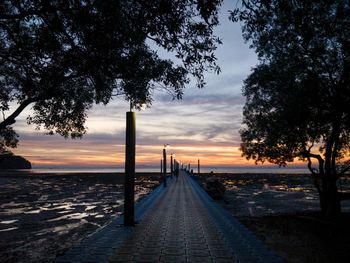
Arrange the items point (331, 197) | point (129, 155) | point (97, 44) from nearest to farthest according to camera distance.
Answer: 1. point (97, 44)
2. point (129, 155)
3. point (331, 197)

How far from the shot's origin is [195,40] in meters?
9.97

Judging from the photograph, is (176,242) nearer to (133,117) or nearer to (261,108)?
(133,117)

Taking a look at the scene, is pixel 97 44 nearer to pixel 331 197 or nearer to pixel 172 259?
pixel 172 259

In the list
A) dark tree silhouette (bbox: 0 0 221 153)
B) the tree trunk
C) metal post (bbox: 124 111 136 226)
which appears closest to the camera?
dark tree silhouette (bbox: 0 0 221 153)

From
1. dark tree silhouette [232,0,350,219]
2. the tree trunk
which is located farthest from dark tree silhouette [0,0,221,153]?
the tree trunk

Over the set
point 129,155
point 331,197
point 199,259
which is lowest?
point 199,259

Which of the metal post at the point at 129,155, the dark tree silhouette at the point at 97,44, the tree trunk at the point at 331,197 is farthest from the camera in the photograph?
the tree trunk at the point at 331,197

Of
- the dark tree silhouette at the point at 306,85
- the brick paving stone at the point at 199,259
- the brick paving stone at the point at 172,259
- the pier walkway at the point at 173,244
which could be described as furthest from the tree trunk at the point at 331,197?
the brick paving stone at the point at 172,259

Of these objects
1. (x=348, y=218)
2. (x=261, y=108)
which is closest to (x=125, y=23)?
(x=261, y=108)

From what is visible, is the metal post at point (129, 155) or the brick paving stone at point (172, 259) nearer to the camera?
the brick paving stone at point (172, 259)

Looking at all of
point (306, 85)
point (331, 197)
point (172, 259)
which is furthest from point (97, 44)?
point (331, 197)

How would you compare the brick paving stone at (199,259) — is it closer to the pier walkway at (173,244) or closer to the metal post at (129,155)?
the pier walkway at (173,244)

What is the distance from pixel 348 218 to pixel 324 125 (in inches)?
227

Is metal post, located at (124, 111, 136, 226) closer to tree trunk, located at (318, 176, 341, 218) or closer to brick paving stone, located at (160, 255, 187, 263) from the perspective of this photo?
brick paving stone, located at (160, 255, 187, 263)
